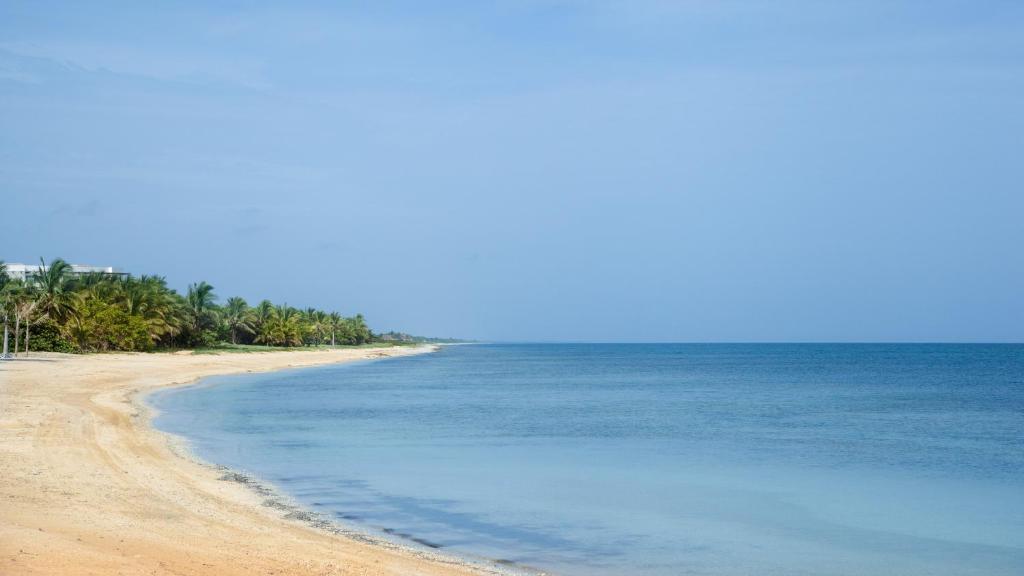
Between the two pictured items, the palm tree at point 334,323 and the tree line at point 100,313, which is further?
the palm tree at point 334,323

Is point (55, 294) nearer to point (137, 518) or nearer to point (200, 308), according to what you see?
point (200, 308)

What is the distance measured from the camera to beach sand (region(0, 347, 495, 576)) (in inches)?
356

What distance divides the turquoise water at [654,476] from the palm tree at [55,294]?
2435 centimetres

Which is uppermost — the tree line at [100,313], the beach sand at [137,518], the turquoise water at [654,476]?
the tree line at [100,313]

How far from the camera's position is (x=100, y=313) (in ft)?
203

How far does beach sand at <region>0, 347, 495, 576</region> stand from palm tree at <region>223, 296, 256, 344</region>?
8038 centimetres

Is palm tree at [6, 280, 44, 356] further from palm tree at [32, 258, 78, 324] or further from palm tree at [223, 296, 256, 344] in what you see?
palm tree at [223, 296, 256, 344]

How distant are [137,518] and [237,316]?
94311mm

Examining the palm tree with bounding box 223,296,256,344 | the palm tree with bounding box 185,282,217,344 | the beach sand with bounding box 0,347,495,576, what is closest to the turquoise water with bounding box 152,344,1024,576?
the beach sand with bounding box 0,347,495,576

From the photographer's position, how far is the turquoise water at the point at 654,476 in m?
12.1

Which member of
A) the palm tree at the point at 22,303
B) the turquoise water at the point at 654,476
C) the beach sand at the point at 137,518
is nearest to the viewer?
the beach sand at the point at 137,518

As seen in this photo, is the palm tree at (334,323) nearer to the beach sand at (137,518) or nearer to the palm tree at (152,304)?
the palm tree at (152,304)

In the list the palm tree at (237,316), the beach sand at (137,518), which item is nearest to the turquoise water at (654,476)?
the beach sand at (137,518)

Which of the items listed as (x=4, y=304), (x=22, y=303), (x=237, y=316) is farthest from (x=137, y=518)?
(x=237, y=316)
